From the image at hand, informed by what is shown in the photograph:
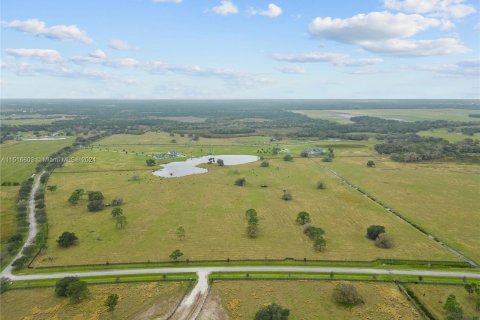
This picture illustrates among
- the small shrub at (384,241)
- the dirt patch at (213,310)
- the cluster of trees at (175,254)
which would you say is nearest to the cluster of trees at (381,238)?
the small shrub at (384,241)

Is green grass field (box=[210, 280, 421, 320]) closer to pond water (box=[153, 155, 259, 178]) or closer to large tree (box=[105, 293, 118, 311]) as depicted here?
large tree (box=[105, 293, 118, 311])

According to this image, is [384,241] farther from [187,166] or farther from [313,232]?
[187,166]

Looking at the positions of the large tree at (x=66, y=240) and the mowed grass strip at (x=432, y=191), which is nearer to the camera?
the large tree at (x=66, y=240)

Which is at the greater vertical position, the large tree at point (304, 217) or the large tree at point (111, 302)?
the large tree at point (304, 217)

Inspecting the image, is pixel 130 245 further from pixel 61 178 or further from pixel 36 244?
pixel 61 178

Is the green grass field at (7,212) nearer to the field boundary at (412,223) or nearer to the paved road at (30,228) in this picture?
the paved road at (30,228)

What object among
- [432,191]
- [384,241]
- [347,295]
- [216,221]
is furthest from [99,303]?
[432,191]

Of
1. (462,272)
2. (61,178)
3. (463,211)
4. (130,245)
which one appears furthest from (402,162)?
(61,178)

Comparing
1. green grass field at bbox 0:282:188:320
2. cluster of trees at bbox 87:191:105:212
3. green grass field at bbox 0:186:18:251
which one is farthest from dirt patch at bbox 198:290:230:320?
cluster of trees at bbox 87:191:105:212
